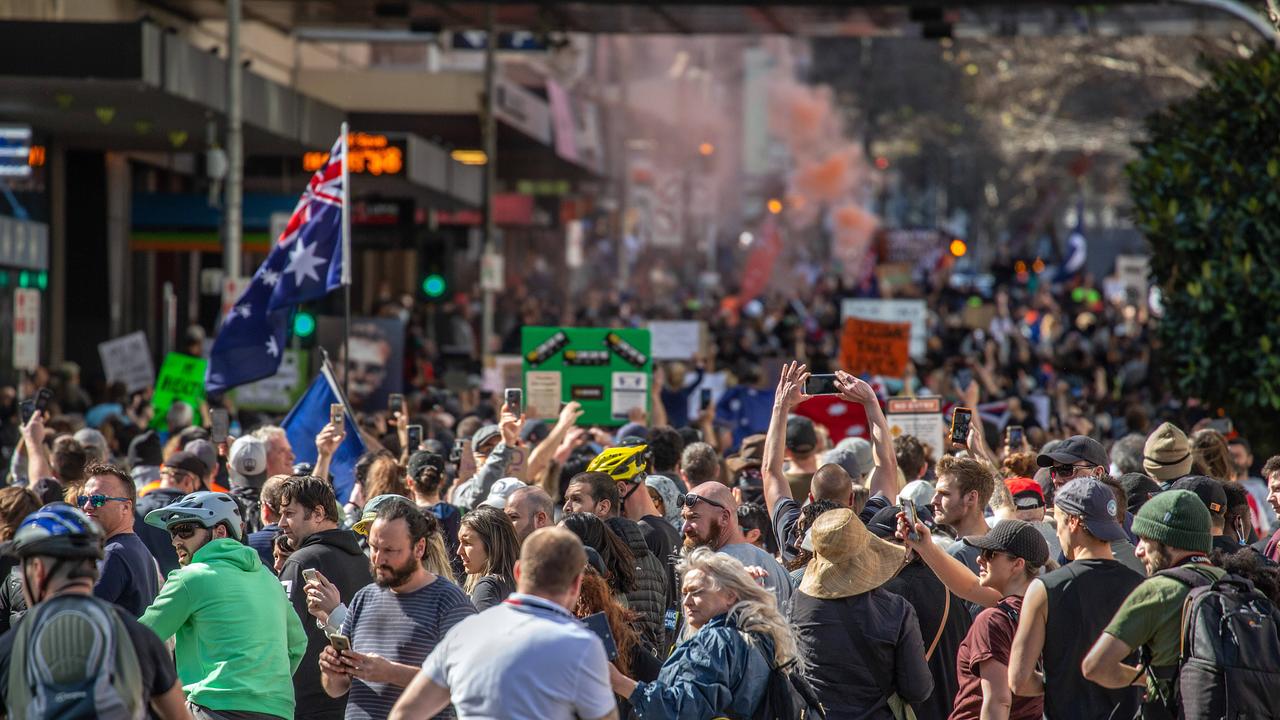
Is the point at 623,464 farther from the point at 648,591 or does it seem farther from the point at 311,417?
the point at 311,417

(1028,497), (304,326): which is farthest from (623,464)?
(304,326)

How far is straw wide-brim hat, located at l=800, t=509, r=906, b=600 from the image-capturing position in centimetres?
712

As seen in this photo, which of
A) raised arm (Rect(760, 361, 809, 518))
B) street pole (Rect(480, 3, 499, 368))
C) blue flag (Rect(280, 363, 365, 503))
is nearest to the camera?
raised arm (Rect(760, 361, 809, 518))

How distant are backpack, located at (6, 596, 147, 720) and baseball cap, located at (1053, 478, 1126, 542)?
3.31 metres

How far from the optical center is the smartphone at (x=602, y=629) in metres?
6.49

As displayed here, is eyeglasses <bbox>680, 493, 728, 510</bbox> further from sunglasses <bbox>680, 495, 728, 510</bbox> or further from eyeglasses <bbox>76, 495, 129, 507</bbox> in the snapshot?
eyeglasses <bbox>76, 495, 129, 507</bbox>

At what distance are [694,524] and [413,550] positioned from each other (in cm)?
149

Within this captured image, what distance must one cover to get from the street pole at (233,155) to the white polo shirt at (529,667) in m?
15.6

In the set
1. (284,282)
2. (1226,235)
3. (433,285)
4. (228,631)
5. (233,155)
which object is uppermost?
(233,155)

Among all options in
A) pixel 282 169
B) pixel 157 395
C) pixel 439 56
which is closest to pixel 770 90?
pixel 439 56

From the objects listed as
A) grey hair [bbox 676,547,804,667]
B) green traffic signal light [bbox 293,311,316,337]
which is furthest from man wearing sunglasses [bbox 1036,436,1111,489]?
green traffic signal light [bbox 293,311,316,337]

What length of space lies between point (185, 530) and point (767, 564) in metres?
2.34

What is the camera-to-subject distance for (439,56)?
160 ft

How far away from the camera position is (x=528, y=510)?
27.0 ft
